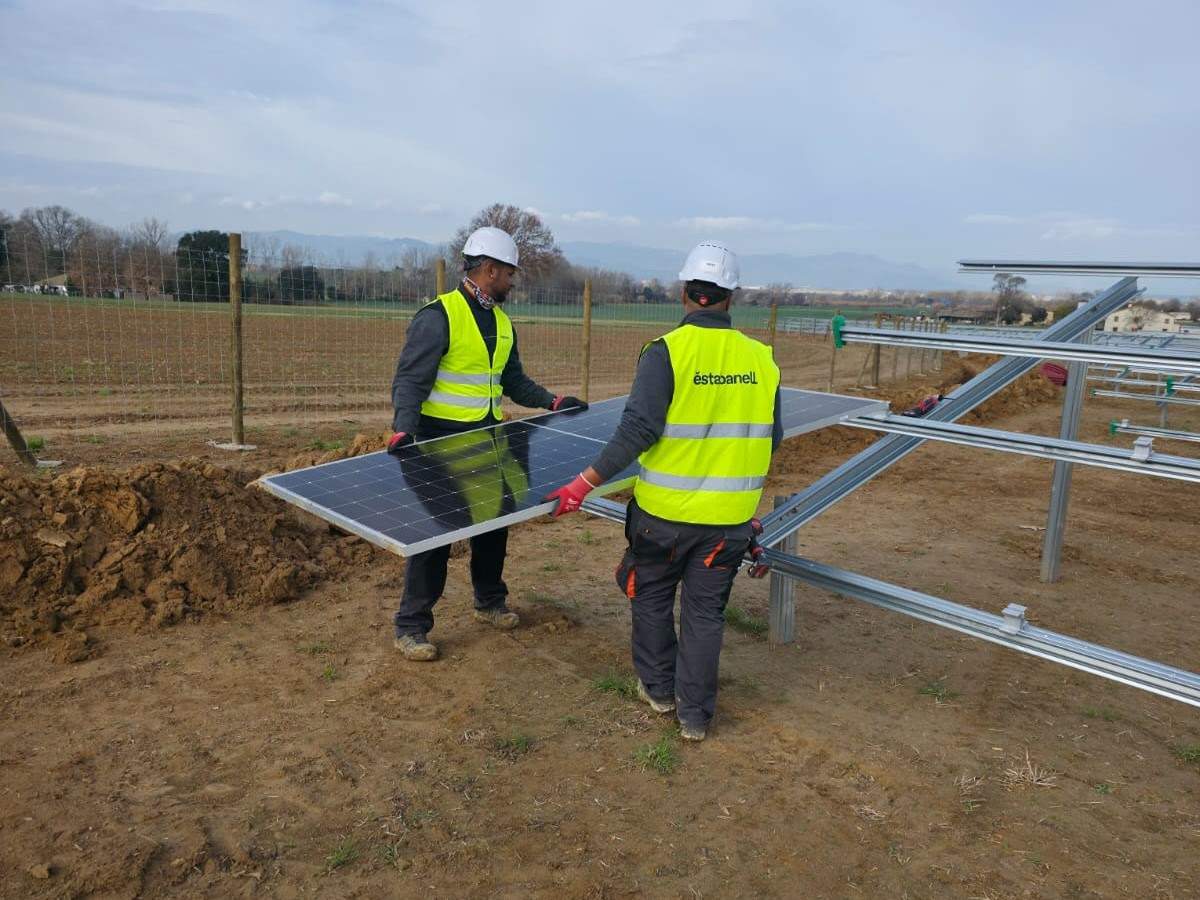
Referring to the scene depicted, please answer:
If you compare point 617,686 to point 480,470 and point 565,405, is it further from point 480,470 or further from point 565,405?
point 565,405

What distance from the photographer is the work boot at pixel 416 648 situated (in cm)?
480

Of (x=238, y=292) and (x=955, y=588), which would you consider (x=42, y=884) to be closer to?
(x=955, y=588)

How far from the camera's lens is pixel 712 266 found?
3.76 m

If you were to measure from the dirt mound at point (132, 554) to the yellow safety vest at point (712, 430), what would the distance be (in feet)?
10.6

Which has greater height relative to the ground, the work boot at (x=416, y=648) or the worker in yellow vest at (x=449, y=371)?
the worker in yellow vest at (x=449, y=371)

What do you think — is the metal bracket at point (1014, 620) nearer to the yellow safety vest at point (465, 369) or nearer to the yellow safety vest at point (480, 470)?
the yellow safety vest at point (480, 470)

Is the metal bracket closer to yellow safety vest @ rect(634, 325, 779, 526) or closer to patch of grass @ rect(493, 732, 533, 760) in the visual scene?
yellow safety vest @ rect(634, 325, 779, 526)

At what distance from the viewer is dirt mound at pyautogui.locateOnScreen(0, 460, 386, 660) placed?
502cm

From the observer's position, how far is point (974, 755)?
4047mm

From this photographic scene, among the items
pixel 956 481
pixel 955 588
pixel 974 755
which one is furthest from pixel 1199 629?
pixel 956 481

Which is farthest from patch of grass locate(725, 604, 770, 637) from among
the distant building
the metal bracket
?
the distant building

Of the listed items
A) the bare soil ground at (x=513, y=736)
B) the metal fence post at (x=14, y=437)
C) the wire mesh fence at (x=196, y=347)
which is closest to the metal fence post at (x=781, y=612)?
the bare soil ground at (x=513, y=736)

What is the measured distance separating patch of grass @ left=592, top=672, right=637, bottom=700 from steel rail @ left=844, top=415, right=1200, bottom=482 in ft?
6.37

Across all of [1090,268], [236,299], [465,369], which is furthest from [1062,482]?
[236,299]
